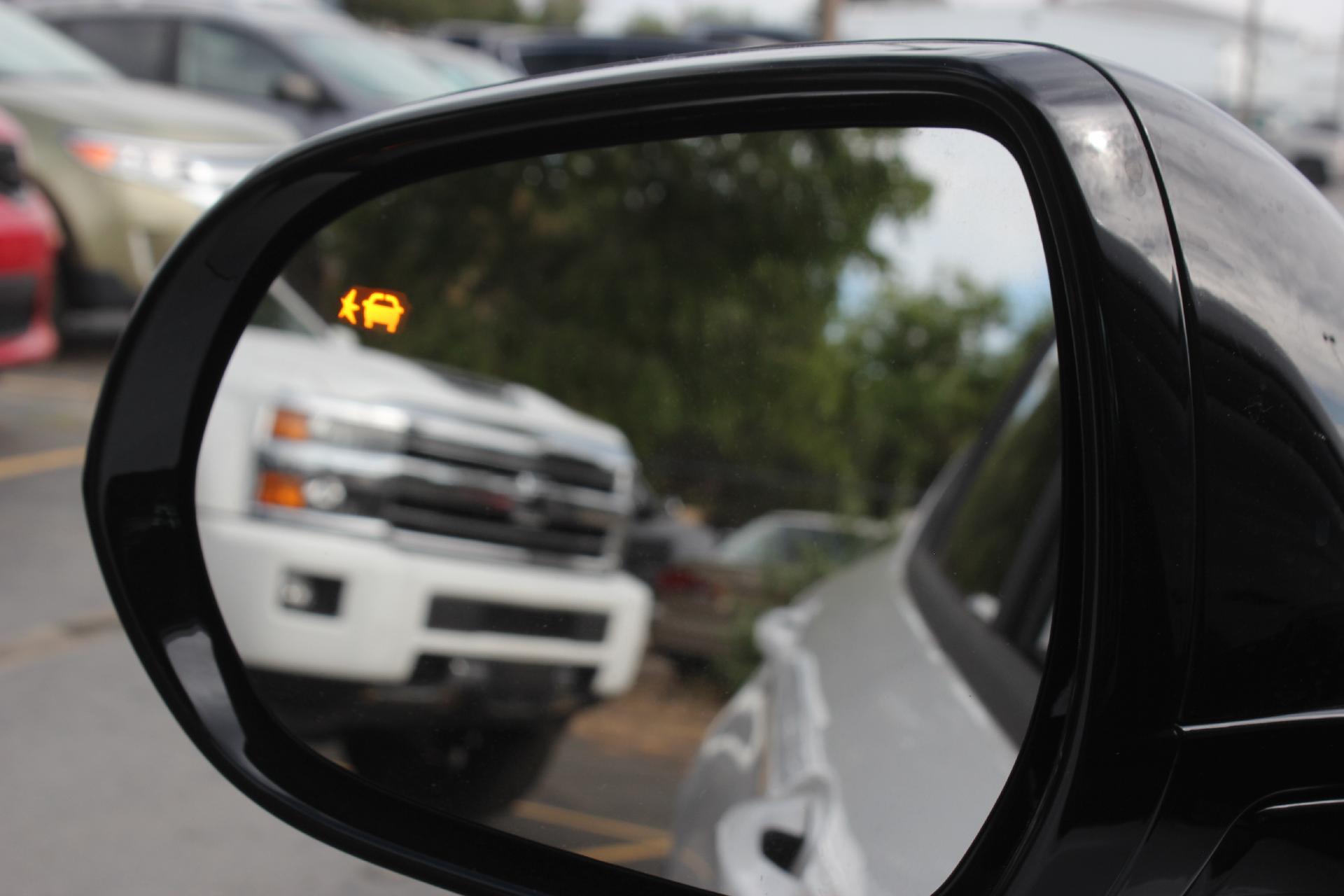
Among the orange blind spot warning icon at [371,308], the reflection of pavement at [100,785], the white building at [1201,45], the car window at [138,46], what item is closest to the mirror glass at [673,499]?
the orange blind spot warning icon at [371,308]

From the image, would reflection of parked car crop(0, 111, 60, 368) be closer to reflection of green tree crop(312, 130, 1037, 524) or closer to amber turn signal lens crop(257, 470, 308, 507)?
reflection of green tree crop(312, 130, 1037, 524)

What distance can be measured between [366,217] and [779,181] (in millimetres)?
2337

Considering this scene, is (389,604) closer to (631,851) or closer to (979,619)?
(631,851)

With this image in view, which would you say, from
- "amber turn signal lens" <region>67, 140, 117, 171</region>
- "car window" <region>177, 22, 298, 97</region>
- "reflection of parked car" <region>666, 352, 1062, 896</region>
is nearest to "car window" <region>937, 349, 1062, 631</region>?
"reflection of parked car" <region>666, 352, 1062, 896</region>

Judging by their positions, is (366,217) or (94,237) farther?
(94,237)

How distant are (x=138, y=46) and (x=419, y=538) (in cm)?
745

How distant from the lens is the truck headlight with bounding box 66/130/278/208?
709 centimetres

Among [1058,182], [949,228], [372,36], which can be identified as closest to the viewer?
[1058,182]

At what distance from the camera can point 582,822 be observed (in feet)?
5.28

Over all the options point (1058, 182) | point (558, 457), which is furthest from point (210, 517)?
point (1058, 182)

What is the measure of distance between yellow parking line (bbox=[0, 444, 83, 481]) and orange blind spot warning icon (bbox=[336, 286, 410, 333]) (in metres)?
5.49

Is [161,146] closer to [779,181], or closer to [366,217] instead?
[779,181]

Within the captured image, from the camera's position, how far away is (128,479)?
1.30 m

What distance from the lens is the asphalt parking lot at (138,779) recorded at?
3.01 m
